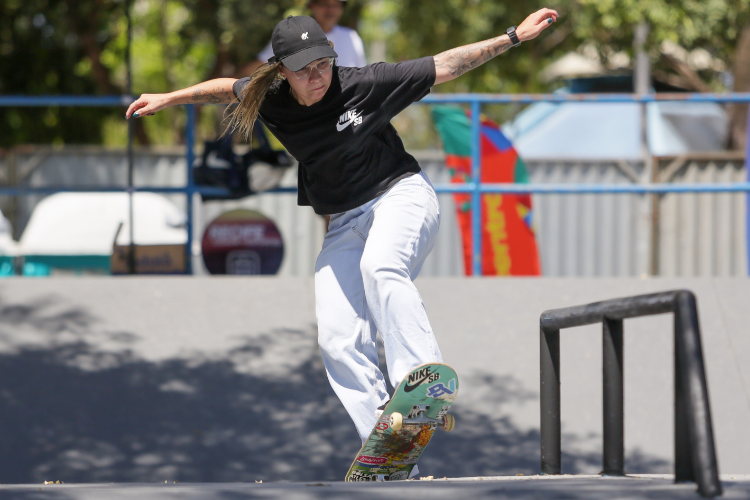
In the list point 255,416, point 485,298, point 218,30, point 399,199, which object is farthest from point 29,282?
point 218,30

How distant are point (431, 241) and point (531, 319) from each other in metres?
2.42

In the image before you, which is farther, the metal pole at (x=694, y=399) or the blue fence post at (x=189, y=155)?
the blue fence post at (x=189, y=155)

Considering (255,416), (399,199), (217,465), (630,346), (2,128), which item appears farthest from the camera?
(2,128)

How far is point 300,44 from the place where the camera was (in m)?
3.16

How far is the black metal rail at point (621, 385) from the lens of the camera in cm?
227

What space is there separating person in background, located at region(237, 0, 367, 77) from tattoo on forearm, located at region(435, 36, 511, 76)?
243cm

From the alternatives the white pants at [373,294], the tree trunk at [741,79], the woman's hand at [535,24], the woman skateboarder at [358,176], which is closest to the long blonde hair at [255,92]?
the woman skateboarder at [358,176]

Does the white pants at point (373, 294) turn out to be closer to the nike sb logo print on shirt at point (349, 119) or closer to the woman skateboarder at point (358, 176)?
the woman skateboarder at point (358, 176)

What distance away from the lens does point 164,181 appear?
10.9 meters

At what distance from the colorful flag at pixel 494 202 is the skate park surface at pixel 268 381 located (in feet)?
3.61

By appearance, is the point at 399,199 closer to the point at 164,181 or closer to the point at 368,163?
the point at 368,163

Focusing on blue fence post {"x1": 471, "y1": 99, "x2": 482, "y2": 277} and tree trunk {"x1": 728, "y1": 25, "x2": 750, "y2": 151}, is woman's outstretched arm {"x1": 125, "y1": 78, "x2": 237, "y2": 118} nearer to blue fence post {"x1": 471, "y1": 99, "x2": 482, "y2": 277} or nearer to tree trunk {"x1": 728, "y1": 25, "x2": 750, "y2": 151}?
blue fence post {"x1": 471, "y1": 99, "x2": 482, "y2": 277}

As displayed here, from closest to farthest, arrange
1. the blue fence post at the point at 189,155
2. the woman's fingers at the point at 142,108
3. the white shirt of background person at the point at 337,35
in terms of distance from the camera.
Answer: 1. the woman's fingers at the point at 142,108
2. the white shirt of background person at the point at 337,35
3. the blue fence post at the point at 189,155

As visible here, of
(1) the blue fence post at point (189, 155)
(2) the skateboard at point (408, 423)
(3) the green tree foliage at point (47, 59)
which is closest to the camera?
(2) the skateboard at point (408, 423)
